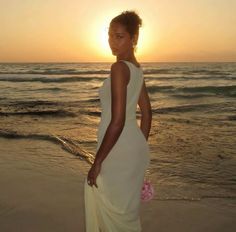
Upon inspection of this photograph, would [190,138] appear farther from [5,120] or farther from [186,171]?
[5,120]

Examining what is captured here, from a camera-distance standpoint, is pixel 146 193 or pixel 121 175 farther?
pixel 146 193

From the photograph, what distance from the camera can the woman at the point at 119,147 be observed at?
2441mm

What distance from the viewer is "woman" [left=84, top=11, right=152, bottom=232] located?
8.01 ft

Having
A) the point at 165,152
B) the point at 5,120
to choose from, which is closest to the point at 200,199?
the point at 165,152

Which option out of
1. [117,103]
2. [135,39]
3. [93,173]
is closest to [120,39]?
[135,39]

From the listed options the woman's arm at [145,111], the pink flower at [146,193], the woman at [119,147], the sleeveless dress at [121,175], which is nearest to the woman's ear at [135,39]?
the woman at [119,147]

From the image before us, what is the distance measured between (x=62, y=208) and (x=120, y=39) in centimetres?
281

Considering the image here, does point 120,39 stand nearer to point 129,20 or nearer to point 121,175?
point 129,20

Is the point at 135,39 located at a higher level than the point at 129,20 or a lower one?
lower

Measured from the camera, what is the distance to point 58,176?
625 centimetres

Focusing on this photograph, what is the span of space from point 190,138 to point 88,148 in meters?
2.63

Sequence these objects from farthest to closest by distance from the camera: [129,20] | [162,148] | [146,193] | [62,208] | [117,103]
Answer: [162,148], [62,208], [146,193], [129,20], [117,103]

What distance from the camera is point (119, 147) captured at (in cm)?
258

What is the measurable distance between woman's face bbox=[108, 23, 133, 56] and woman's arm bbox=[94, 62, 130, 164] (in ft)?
0.56
